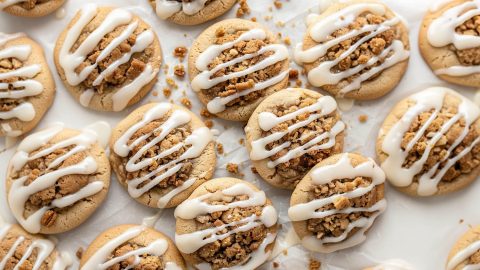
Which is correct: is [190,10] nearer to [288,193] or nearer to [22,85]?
[22,85]

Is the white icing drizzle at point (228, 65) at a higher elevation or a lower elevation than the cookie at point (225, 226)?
higher

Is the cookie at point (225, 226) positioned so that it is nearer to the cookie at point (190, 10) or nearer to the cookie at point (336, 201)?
the cookie at point (336, 201)

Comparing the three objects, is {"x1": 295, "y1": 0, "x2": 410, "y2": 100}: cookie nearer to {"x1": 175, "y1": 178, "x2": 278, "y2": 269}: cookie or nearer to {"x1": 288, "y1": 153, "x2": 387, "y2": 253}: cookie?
{"x1": 288, "y1": 153, "x2": 387, "y2": 253}: cookie

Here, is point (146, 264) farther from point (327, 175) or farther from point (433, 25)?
point (433, 25)

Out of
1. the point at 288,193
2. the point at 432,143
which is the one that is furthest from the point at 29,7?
the point at 432,143

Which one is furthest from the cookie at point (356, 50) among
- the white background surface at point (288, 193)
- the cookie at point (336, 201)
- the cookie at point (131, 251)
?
the cookie at point (131, 251)
